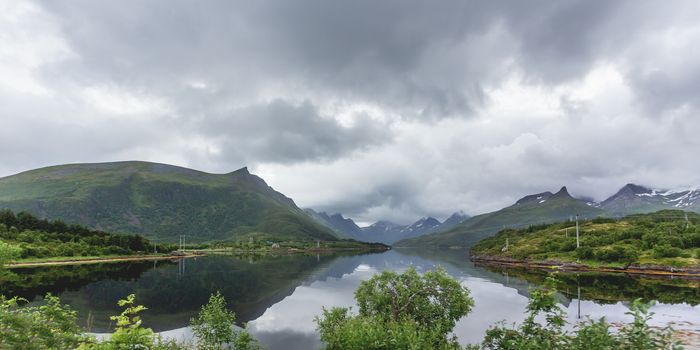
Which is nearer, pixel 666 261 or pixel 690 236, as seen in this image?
pixel 666 261

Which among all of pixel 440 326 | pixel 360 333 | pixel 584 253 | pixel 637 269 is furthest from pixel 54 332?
pixel 584 253

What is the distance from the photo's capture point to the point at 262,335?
169 feet

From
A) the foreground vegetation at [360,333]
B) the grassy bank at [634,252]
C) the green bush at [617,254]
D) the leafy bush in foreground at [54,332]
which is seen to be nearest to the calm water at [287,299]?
the foreground vegetation at [360,333]

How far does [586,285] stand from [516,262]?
103602 mm

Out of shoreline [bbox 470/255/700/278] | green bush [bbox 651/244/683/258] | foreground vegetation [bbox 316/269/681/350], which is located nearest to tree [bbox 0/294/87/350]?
foreground vegetation [bbox 316/269/681/350]

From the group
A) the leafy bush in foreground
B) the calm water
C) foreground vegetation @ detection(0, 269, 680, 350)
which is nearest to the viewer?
the leafy bush in foreground

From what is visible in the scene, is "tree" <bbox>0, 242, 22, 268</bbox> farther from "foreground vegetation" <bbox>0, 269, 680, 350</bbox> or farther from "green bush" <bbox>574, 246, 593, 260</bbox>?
"green bush" <bbox>574, 246, 593, 260</bbox>

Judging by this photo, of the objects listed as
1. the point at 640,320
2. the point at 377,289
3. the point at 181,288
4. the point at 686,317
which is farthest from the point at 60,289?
the point at 686,317

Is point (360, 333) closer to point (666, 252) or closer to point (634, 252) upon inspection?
point (666, 252)

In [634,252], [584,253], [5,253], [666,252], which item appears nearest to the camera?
[5,253]

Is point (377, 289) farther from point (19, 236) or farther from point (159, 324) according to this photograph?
point (19, 236)

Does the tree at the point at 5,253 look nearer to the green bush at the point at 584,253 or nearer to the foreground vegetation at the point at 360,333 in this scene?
the foreground vegetation at the point at 360,333

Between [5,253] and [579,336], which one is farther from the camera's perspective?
[5,253]

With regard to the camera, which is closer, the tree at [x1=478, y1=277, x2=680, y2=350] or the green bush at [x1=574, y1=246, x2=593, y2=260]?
the tree at [x1=478, y1=277, x2=680, y2=350]
